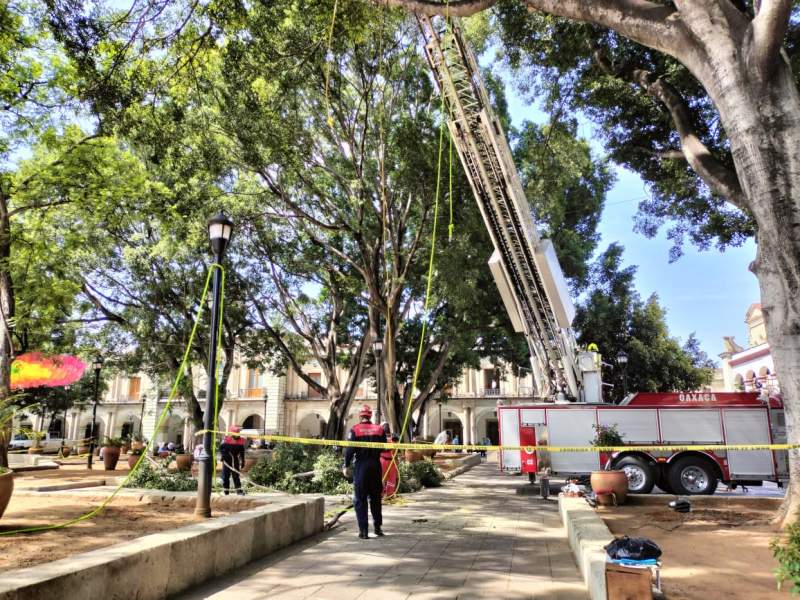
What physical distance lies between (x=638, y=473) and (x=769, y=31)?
9.55 metres

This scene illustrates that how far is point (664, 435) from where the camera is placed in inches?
512

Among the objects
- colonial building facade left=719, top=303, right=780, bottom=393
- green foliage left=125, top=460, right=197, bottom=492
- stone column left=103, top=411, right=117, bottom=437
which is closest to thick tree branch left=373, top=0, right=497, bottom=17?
green foliage left=125, top=460, right=197, bottom=492

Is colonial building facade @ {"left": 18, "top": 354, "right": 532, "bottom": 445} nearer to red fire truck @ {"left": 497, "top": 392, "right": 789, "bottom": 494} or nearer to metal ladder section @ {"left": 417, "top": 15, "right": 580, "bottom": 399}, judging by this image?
red fire truck @ {"left": 497, "top": 392, "right": 789, "bottom": 494}

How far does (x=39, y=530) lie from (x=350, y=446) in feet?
12.4

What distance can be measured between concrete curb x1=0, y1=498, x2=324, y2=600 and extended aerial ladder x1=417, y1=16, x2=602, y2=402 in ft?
24.6

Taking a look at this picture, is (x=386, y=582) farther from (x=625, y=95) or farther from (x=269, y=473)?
(x=625, y=95)

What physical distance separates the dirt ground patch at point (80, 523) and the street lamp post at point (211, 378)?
29 cm

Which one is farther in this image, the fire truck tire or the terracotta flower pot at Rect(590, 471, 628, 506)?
the fire truck tire

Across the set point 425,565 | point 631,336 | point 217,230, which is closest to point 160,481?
point 217,230

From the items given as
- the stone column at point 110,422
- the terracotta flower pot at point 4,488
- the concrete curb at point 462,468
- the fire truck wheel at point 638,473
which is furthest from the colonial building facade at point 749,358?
the stone column at point 110,422

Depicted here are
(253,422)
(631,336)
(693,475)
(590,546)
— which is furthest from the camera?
(253,422)

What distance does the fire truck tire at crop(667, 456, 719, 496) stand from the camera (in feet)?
40.2

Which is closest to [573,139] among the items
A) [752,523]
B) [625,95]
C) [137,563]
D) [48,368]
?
[625,95]

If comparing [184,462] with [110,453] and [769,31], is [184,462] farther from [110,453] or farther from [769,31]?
[769,31]
